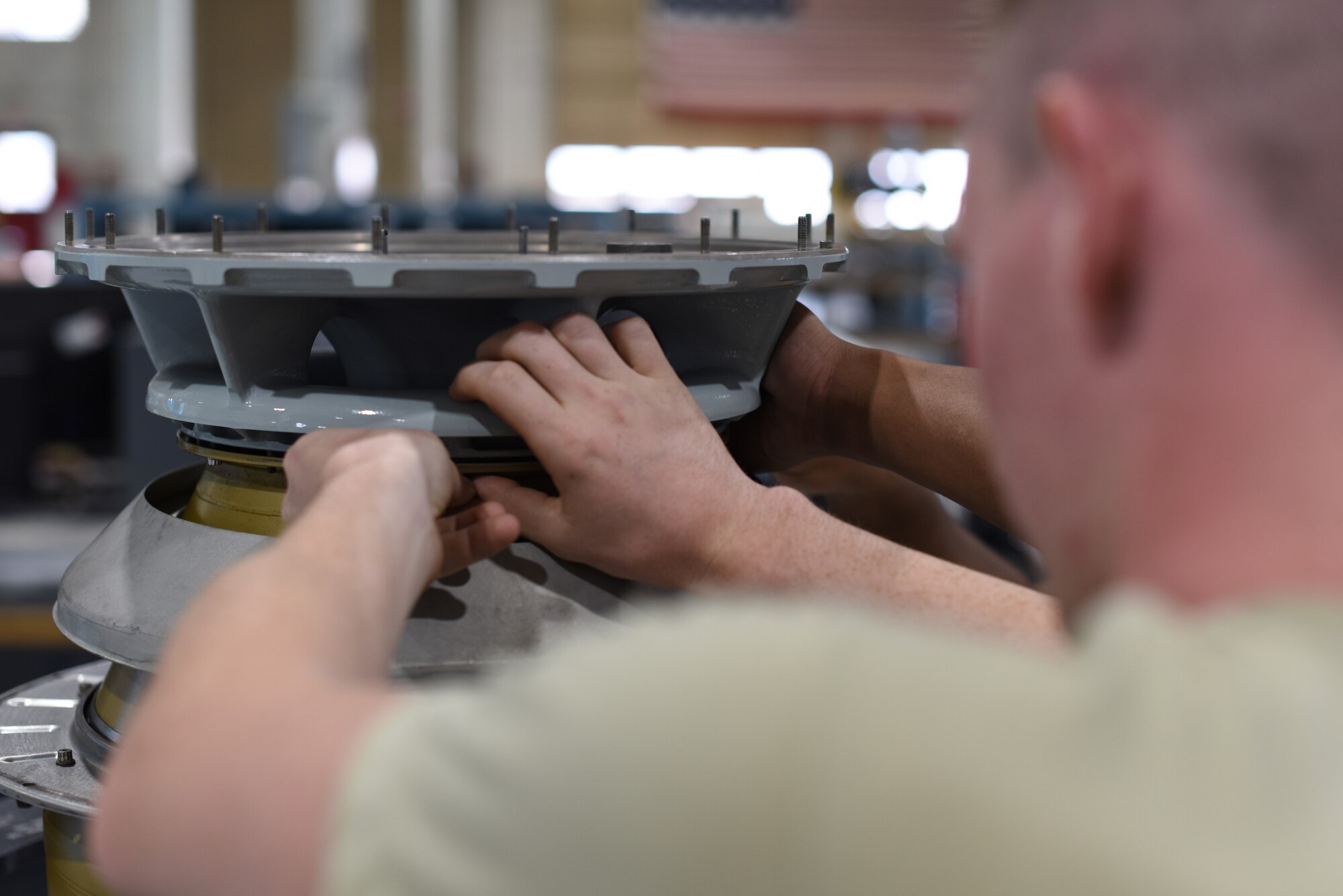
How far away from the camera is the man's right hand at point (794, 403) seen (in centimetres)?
98

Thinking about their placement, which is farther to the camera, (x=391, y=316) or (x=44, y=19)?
(x=44, y=19)

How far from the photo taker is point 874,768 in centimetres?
36

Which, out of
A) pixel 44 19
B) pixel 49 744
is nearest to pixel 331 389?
pixel 49 744

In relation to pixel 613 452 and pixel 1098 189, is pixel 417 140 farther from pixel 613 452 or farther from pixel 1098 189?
pixel 1098 189

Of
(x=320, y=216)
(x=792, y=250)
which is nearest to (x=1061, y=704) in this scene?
(x=792, y=250)

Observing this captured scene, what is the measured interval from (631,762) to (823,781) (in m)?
0.06

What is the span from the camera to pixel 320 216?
17.4 ft

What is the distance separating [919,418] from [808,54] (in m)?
9.77

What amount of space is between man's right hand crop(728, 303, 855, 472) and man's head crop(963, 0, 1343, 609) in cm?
51

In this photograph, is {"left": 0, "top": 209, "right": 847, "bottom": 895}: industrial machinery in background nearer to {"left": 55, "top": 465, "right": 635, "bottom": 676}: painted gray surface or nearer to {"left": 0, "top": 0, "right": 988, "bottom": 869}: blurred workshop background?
{"left": 55, "top": 465, "right": 635, "bottom": 676}: painted gray surface

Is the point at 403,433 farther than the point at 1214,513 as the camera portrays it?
Yes

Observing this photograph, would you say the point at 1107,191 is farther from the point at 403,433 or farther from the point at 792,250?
the point at 792,250

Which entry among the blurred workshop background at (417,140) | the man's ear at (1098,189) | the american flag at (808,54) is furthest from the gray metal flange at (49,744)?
the american flag at (808,54)

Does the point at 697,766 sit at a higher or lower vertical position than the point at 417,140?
lower
